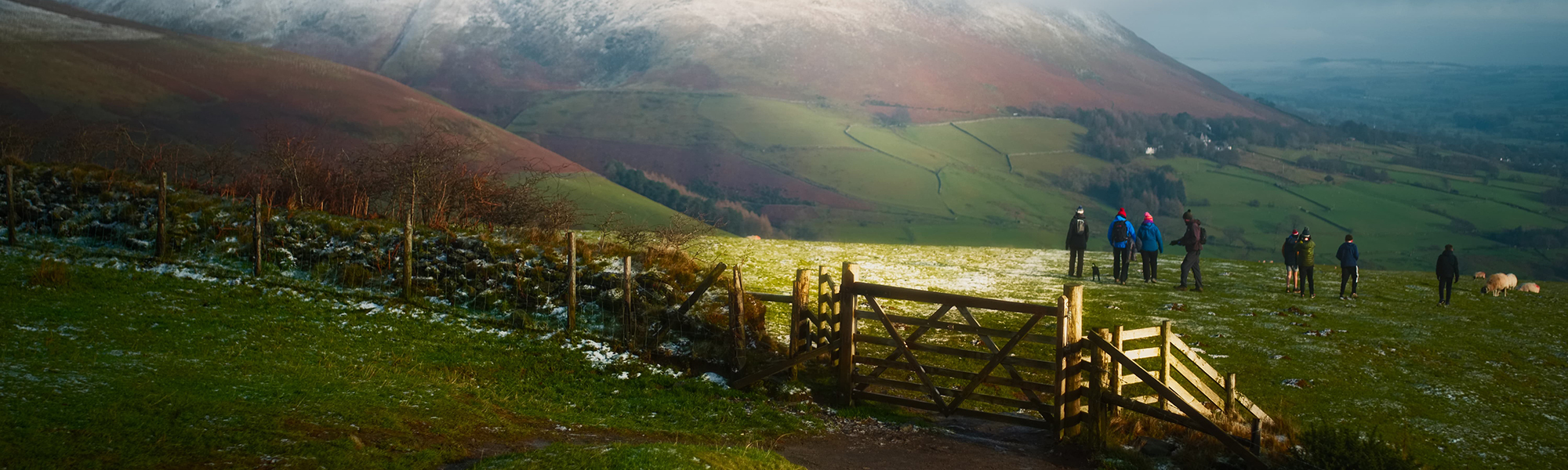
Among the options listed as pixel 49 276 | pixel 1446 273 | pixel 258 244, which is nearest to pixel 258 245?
pixel 258 244

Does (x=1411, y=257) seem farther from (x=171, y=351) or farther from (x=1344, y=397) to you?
(x=171, y=351)

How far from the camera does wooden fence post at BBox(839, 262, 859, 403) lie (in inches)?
619

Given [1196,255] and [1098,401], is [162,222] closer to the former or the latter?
[1098,401]

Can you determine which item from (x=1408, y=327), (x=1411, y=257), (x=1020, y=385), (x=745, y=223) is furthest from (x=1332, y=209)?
(x=1020, y=385)

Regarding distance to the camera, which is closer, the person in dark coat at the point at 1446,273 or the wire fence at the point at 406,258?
the wire fence at the point at 406,258

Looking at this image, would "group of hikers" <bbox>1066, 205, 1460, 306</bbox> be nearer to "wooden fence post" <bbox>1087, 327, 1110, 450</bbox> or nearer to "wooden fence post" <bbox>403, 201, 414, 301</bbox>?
"wooden fence post" <bbox>1087, 327, 1110, 450</bbox>

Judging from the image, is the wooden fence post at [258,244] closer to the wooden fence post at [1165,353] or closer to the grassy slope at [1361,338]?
the grassy slope at [1361,338]

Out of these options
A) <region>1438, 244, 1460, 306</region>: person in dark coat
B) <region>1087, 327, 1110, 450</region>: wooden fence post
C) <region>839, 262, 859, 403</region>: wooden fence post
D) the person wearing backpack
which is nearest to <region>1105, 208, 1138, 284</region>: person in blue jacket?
the person wearing backpack

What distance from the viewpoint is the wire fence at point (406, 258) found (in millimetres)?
18250

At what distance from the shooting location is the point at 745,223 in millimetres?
160625

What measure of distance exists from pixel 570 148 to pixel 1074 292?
184826 mm

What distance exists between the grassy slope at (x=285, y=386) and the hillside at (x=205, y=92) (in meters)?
59.3

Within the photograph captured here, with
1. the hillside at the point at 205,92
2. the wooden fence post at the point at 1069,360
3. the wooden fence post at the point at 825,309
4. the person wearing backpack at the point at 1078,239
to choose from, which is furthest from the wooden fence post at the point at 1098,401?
the hillside at the point at 205,92

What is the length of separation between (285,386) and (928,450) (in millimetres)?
9245
